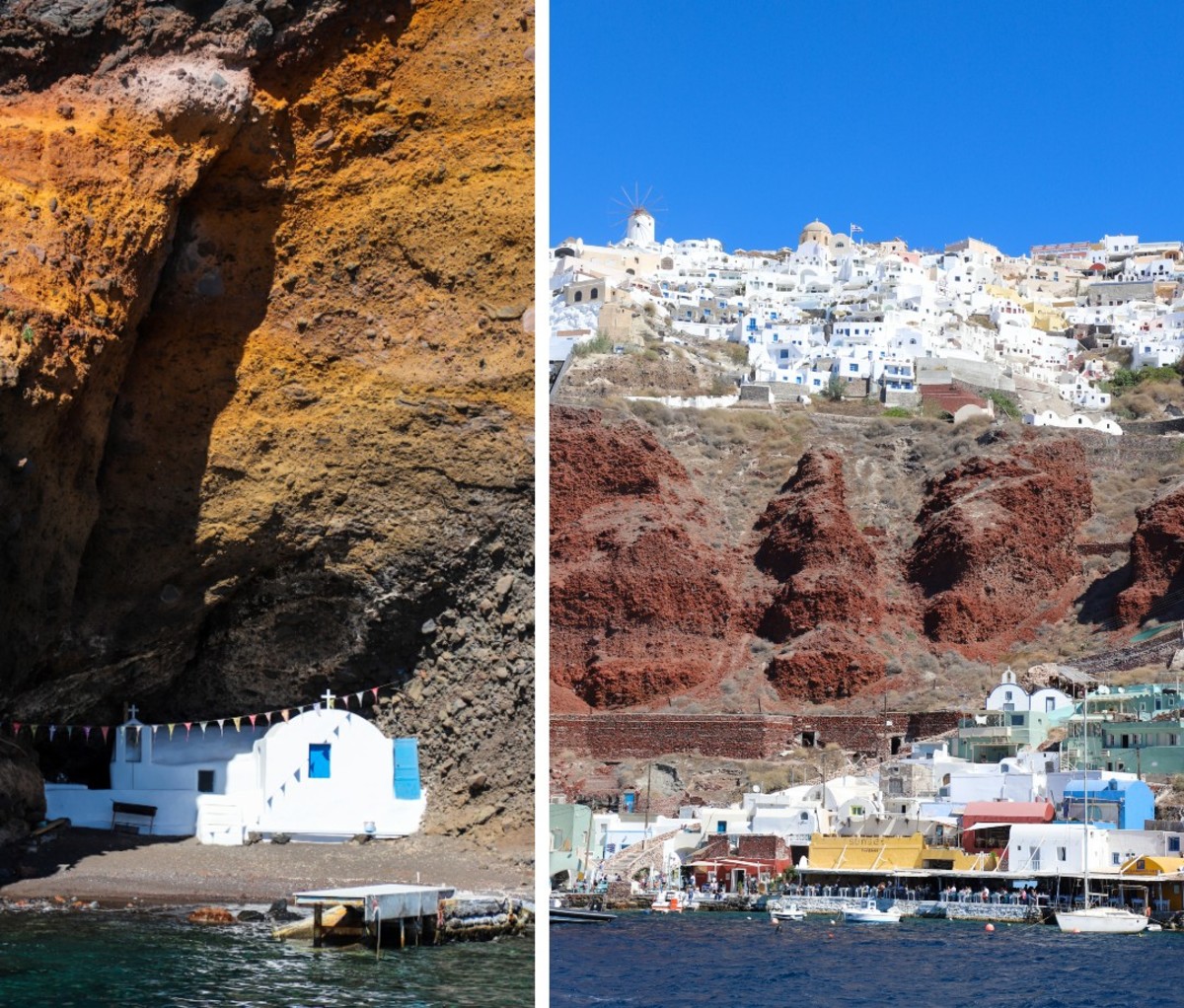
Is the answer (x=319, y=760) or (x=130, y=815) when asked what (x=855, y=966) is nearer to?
(x=319, y=760)

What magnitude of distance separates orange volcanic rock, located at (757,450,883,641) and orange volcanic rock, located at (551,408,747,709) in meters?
0.90

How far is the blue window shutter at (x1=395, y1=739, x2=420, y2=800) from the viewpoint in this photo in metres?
13.0

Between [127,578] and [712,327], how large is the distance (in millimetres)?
38526

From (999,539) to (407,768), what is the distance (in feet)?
86.7

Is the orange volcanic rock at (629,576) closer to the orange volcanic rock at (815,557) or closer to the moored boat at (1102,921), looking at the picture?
the orange volcanic rock at (815,557)

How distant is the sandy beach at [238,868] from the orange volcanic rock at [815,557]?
23691mm

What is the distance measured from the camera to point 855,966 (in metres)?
17.2

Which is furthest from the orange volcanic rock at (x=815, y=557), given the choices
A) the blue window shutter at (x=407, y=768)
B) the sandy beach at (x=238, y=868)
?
the sandy beach at (x=238, y=868)

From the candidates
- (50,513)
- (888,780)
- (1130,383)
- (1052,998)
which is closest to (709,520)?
(888,780)

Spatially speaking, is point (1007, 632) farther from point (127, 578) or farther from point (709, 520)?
point (127, 578)

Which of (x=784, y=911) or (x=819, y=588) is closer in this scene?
(x=784, y=911)

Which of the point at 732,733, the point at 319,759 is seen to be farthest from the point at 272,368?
the point at 732,733

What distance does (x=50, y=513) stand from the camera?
12102 millimetres

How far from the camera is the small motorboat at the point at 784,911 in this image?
870 inches
